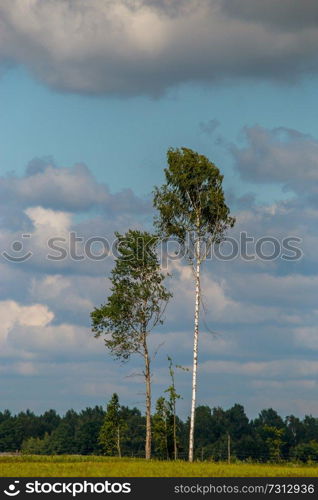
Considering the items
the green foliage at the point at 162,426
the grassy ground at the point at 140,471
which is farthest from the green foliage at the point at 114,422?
the grassy ground at the point at 140,471

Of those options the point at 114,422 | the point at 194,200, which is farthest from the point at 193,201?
the point at 114,422

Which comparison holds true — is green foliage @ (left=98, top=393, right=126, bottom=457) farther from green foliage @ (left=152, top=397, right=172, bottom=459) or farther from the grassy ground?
the grassy ground

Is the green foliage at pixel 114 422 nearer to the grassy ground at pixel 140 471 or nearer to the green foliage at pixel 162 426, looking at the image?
the green foliage at pixel 162 426

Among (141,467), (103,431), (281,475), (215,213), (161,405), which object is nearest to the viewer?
(281,475)

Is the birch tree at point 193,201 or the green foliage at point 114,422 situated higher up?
the birch tree at point 193,201

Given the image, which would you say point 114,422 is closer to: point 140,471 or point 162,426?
point 162,426

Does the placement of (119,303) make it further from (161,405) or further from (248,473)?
(248,473)

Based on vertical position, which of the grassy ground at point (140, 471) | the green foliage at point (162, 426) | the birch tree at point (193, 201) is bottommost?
the grassy ground at point (140, 471)

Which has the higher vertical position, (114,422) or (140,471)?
(114,422)

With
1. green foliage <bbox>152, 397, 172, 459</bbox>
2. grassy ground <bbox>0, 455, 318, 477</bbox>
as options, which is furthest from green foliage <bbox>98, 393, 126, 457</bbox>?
grassy ground <bbox>0, 455, 318, 477</bbox>

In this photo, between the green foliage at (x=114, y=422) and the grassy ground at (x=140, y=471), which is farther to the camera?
the green foliage at (x=114, y=422)
